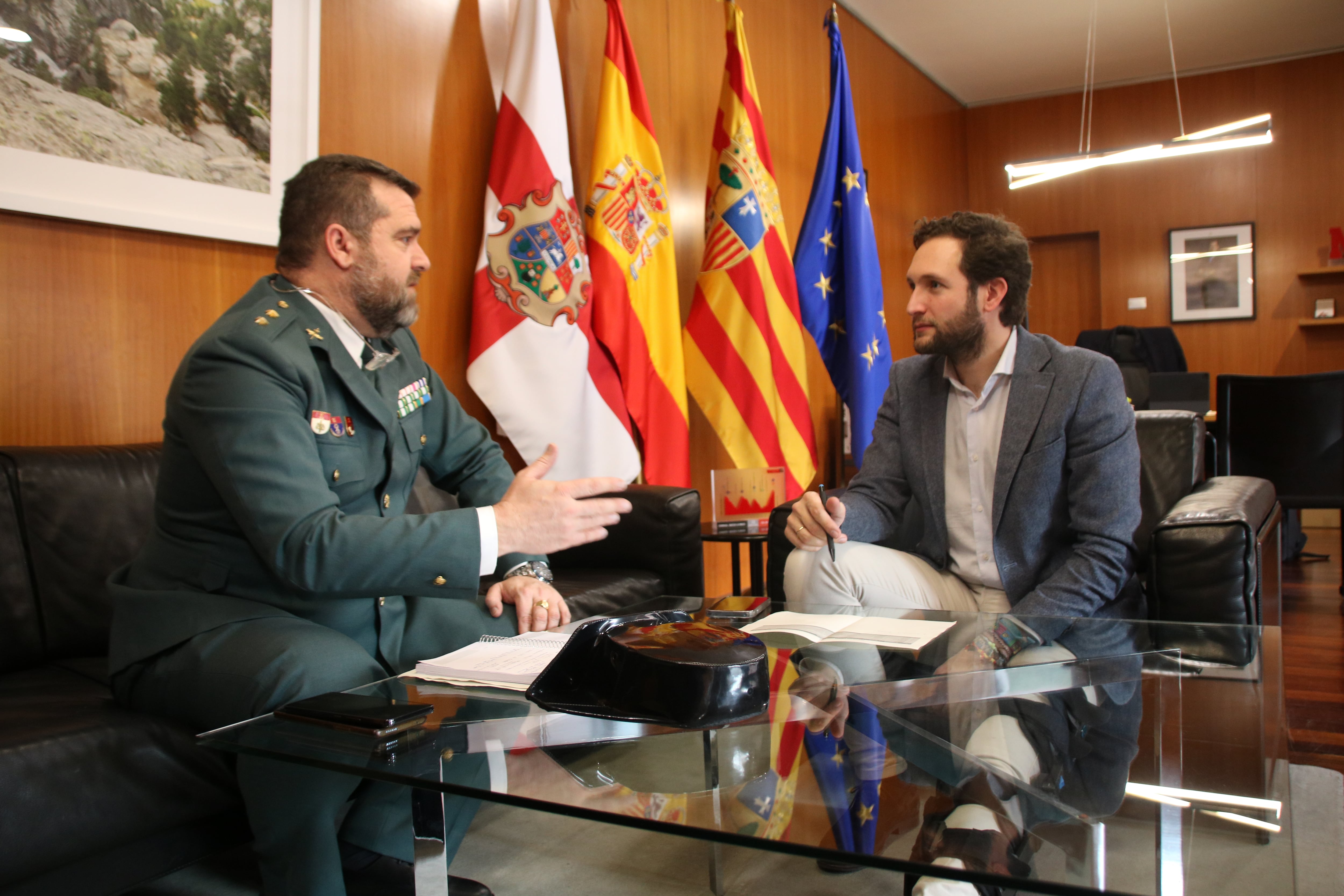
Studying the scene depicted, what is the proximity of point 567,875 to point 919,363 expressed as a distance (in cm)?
134

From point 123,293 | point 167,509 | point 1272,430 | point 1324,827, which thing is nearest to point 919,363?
point 1324,827

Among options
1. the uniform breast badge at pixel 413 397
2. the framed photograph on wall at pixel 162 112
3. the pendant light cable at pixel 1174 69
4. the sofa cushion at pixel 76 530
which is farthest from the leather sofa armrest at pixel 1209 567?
the pendant light cable at pixel 1174 69

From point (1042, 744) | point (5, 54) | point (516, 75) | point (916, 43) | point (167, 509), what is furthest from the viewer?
point (916, 43)

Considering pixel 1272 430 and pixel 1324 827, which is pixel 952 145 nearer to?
pixel 1272 430

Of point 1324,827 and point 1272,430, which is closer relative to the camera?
point 1324,827

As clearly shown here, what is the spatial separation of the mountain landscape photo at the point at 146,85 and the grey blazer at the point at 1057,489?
1630 mm

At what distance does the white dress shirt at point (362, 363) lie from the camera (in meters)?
1.44

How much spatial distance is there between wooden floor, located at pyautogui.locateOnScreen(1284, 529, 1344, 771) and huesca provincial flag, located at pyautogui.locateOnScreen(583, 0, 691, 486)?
69.7 inches

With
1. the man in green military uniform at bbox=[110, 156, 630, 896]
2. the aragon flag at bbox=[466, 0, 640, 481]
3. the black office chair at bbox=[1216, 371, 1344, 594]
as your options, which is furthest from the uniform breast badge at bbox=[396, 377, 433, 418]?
the black office chair at bbox=[1216, 371, 1344, 594]

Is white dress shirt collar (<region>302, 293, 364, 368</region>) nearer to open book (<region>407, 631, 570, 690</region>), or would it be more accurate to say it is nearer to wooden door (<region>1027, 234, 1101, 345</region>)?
open book (<region>407, 631, 570, 690</region>)

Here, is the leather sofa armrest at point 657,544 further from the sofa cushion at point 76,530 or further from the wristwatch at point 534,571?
the sofa cushion at point 76,530

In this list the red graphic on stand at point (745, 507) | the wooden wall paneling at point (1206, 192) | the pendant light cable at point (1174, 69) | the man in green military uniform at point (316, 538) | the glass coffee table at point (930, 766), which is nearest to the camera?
the glass coffee table at point (930, 766)

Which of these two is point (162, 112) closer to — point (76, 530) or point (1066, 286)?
point (76, 530)

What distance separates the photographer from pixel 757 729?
40.1 inches
